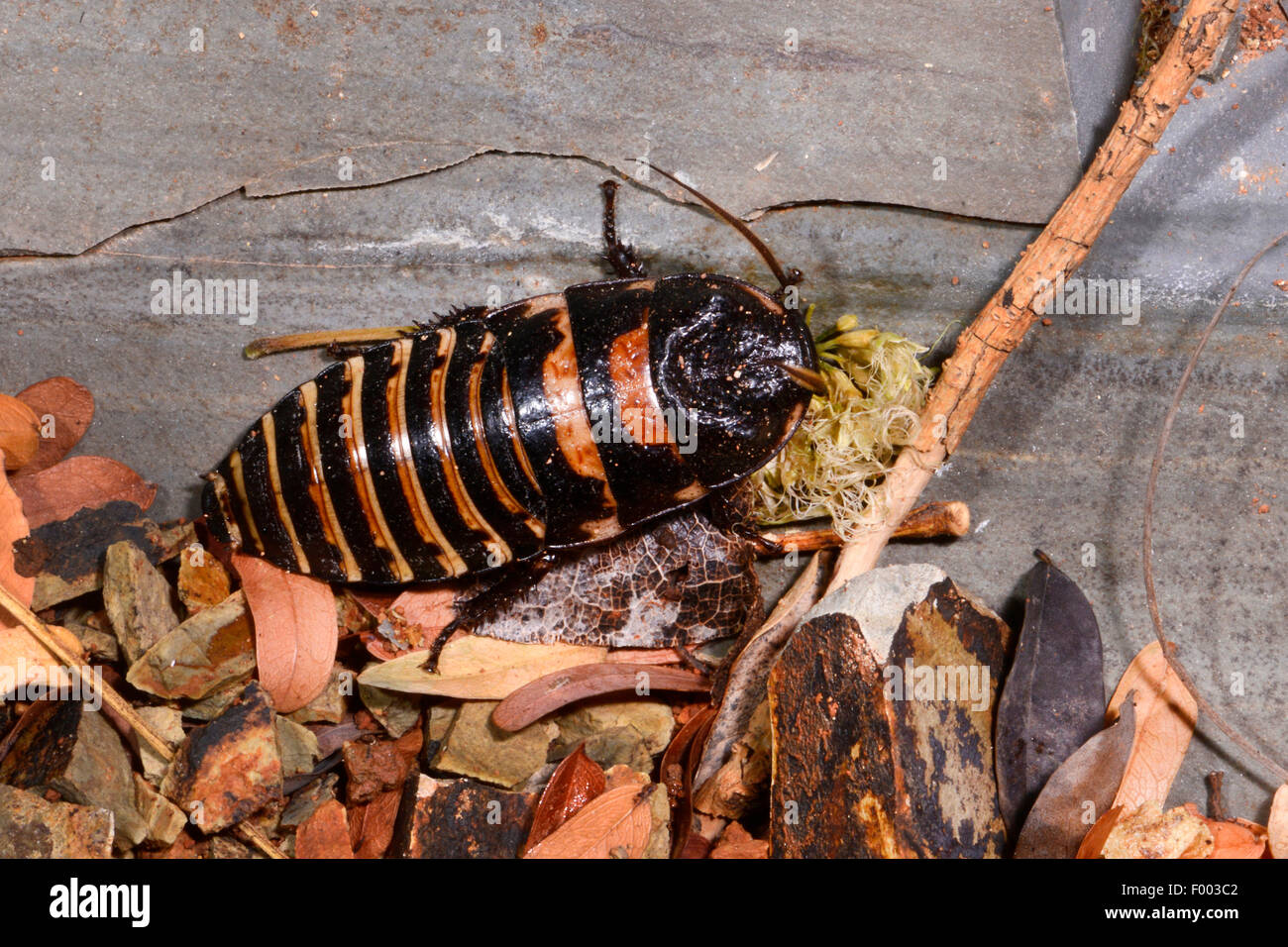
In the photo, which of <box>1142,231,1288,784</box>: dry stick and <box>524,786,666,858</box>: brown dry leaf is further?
<box>1142,231,1288,784</box>: dry stick


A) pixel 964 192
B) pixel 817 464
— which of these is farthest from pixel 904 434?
pixel 964 192

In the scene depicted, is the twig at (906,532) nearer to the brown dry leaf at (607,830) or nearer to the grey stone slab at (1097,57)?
the brown dry leaf at (607,830)

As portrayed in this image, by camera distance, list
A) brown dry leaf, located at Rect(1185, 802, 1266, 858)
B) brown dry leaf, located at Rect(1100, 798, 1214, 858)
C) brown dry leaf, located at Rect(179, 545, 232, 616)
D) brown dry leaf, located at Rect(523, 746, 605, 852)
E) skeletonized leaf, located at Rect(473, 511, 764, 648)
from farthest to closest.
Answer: skeletonized leaf, located at Rect(473, 511, 764, 648) < brown dry leaf, located at Rect(179, 545, 232, 616) < brown dry leaf, located at Rect(1185, 802, 1266, 858) < brown dry leaf, located at Rect(523, 746, 605, 852) < brown dry leaf, located at Rect(1100, 798, 1214, 858)

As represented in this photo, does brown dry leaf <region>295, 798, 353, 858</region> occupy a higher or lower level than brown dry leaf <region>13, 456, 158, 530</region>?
lower

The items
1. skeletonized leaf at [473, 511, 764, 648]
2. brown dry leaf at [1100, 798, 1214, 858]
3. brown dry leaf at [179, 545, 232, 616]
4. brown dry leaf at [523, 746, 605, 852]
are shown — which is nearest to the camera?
brown dry leaf at [1100, 798, 1214, 858]

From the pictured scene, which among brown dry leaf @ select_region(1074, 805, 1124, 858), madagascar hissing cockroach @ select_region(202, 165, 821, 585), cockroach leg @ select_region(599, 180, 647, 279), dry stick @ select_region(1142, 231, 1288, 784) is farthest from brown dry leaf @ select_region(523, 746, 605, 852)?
dry stick @ select_region(1142, 231, 1288, 784)

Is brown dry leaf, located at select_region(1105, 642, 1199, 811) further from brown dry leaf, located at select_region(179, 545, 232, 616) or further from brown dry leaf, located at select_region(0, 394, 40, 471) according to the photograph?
brown dry leaf, located at select_region(0, 394, 40, 471)
